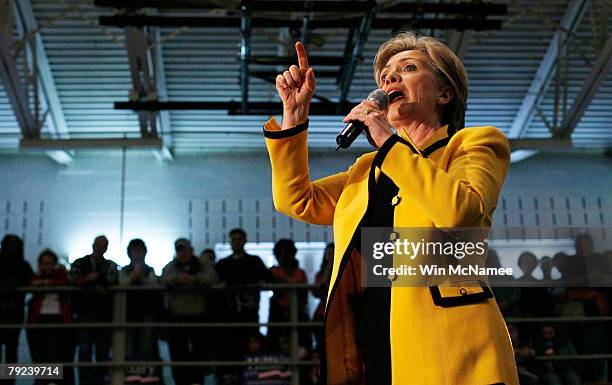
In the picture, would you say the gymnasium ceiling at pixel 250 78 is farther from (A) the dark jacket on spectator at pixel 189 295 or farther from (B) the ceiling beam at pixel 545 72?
(A) the dark jacket on spectator at pixel 189 295

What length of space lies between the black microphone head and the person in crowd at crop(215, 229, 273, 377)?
3.34m

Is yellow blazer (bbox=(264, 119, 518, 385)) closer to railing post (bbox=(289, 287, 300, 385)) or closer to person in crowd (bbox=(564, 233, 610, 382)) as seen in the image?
railing post (bbox=(289, 287, 300, 385))

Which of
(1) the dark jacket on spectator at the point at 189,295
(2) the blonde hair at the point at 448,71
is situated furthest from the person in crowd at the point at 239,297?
(2) the blonde hair at the point at 448,71

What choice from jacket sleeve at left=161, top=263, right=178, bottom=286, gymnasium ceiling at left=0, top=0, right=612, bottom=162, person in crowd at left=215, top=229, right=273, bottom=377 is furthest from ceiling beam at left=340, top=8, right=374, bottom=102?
jacket sleeve at left=161, top=263, right=178, bottom=286

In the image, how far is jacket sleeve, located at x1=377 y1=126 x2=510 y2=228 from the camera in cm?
125

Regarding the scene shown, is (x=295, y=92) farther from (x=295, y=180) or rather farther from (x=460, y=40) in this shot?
(x=460, y=40)

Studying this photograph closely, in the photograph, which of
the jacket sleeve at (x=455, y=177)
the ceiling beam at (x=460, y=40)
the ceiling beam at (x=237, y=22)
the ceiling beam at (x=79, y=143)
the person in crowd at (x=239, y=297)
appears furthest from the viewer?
the ceiling beam at (x=79, y=143)

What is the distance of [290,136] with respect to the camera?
1492 mm

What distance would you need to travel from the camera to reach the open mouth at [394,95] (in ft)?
4.93

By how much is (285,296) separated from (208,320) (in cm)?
53

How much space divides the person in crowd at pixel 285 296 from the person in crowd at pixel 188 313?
416mm

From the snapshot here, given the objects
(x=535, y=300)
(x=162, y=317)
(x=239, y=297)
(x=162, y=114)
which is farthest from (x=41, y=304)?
(x=162, y=114)

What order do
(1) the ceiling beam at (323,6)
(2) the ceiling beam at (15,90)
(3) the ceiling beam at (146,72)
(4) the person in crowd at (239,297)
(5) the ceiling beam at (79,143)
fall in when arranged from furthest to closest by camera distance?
(5) the ceiling beam at (79,143) < (3) the ceiling beam at (146,72) < (2) the ceiling beam at (15,90) < (1) the ceiling beam at (323,6) < (4) the person in crowd at (239,297)

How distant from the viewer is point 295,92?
4.93 feet
